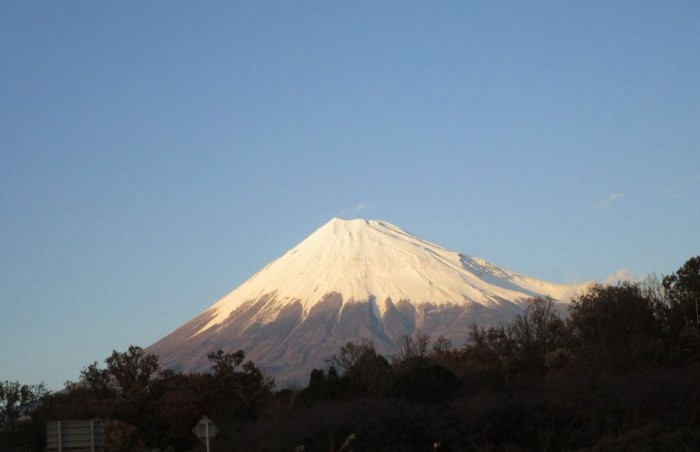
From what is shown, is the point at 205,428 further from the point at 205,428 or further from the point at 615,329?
the point at 615,329

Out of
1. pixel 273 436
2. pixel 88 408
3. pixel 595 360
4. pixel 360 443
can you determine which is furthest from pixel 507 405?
pixel 88 408

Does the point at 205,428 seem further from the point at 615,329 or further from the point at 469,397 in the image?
the point at 615,329

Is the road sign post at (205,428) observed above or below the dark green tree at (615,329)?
below

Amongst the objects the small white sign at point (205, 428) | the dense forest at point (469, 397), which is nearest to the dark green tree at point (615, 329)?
the dense forest at point (469, 397)

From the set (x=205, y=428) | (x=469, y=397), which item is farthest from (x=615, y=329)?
(x=205, y=428)

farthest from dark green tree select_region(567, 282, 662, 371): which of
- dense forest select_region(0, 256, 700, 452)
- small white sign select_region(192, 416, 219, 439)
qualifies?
small white sign select_region(192, 416, 219, 439)

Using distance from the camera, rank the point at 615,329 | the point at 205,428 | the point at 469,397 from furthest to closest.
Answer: the point at 615,329 < the point at 469,397 < the point at 205,428

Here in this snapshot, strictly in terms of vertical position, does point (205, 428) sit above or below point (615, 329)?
below

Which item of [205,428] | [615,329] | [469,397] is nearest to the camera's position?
[205,428]

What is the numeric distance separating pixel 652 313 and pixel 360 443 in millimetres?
24083

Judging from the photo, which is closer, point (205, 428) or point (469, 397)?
point (205, 428)

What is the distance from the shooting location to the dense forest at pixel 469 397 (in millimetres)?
39125

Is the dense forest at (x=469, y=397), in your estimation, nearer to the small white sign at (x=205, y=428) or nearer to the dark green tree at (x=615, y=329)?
the dark green tree at (x=615, y=329)

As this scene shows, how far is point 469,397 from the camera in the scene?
4481 cm
